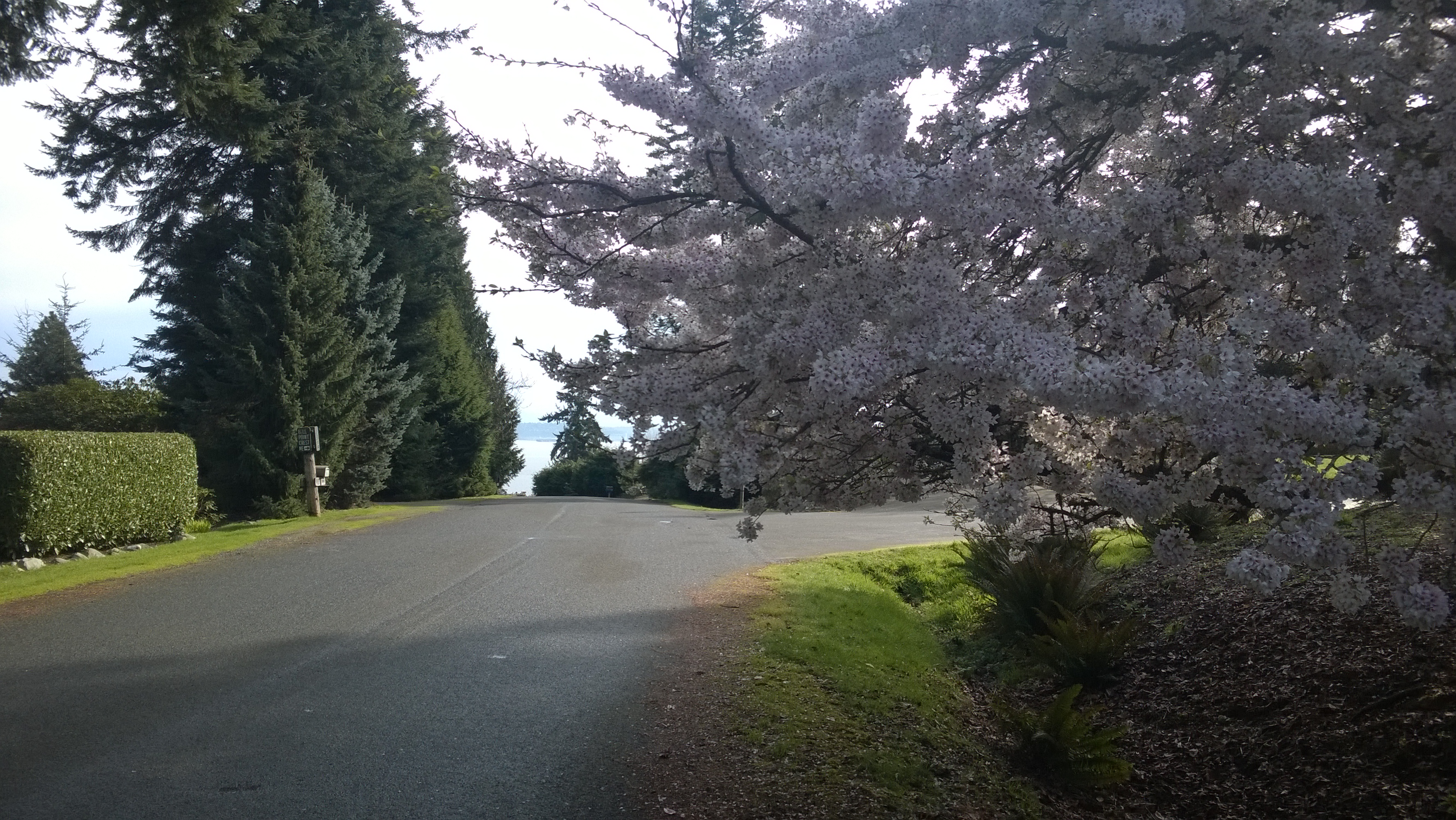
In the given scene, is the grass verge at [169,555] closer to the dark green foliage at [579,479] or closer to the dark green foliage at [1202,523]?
the dark green foliage at [1202,523]

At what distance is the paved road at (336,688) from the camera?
5.32m

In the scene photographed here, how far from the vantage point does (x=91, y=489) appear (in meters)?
14.8

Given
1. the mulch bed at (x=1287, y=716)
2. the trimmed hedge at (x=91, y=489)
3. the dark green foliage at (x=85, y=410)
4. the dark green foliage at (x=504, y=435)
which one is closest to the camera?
the mulch bed at (x=1287, y=716)

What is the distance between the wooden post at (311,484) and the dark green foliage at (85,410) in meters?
5.17

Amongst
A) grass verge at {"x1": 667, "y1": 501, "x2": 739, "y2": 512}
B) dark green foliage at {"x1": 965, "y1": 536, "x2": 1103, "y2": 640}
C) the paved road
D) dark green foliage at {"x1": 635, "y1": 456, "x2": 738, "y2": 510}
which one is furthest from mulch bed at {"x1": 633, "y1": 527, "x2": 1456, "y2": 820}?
dark green foliage at {"x1": 635, "y1": 456, "x2": 738, "y2": 510}

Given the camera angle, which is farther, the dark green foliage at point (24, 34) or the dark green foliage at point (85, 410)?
the dark green foliage at point (85, 410)

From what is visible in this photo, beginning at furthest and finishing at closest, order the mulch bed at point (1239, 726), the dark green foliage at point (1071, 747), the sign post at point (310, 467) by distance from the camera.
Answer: the sign post at point (310, 467), the dark green foliage at point (1071, 747), the mulch bed at point (1239, 726)

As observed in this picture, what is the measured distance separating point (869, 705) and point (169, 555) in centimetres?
1174

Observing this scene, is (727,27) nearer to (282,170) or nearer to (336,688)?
(336,688)

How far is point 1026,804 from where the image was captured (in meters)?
5.77

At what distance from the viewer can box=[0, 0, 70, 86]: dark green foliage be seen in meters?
10.0

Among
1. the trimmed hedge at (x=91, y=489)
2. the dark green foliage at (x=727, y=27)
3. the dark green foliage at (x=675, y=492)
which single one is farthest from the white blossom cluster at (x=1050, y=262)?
the dark green foliage at (x=675, y=492)

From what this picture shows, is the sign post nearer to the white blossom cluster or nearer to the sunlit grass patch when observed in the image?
the sunlit grass patch

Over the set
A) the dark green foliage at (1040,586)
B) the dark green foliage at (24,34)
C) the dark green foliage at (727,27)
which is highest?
the dark green foliage at (24,34)
